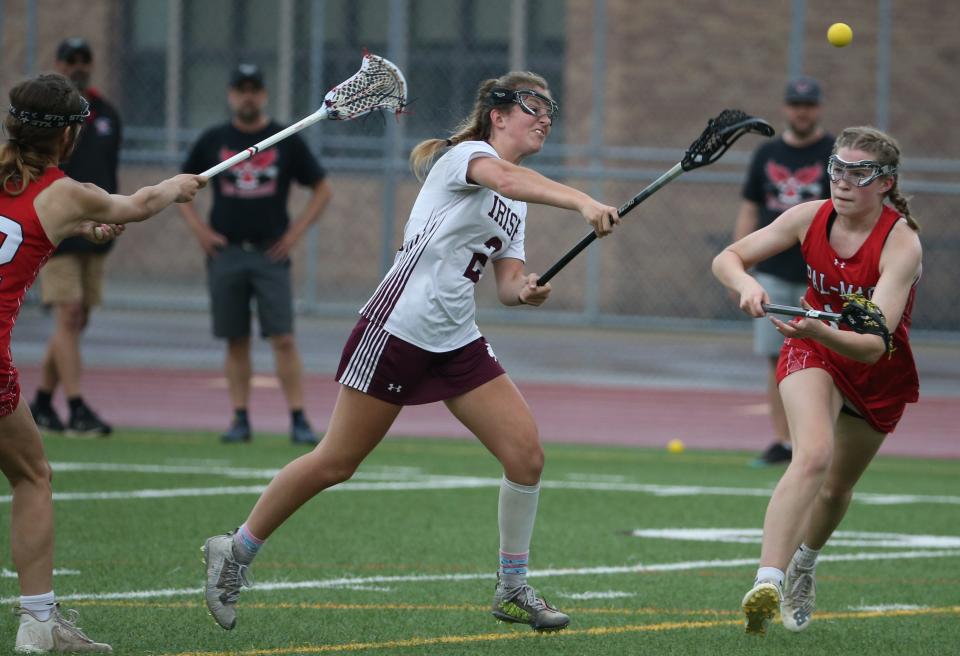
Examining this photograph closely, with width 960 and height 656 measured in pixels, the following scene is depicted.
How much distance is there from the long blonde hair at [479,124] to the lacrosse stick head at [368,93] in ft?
1.78

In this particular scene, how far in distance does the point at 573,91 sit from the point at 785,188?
1147cm

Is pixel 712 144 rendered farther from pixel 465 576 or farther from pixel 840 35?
pixel 465 576

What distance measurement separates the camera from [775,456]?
11.6 metres

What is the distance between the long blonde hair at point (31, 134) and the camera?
5465 millimetres

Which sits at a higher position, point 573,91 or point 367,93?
point 367,93

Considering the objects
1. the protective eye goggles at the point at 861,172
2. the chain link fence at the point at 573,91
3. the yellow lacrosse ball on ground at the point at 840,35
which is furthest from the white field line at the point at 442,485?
the chain link fence at the point at 573,91

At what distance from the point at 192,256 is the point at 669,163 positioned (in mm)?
7043

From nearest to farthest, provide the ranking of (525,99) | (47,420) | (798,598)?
(525,99)
(798,598)
(47,420)

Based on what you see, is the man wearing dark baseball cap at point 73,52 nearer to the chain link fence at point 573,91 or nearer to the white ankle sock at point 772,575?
the white ankle sock at point 772,575

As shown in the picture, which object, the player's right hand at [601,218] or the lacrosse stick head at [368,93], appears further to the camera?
the lacrosse stick head at [368,93]

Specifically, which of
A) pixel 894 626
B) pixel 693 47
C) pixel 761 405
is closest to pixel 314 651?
pixel 894 626

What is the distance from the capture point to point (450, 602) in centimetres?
669

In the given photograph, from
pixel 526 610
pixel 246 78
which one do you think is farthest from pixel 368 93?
pixel 246 78

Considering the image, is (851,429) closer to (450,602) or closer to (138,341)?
(450,602)
